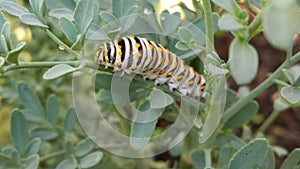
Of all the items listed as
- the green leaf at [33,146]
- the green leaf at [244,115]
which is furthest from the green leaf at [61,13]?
the green leaf at [244,115]

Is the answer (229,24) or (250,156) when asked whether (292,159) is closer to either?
(250,156)

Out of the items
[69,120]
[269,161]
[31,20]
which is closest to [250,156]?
[269,161]

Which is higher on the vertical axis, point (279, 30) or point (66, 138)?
point (279, 30)

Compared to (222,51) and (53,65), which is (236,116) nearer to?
(53,65)

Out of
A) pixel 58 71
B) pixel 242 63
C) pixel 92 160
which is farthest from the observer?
pixel 92 160

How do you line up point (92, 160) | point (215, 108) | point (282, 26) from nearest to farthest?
point (282, 26) < point (215, 108) < point (92, 160)

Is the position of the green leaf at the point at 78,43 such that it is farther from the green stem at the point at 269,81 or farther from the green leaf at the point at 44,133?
the green leaf at the point at 44,133

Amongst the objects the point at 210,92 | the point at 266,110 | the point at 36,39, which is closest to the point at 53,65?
the point at 210,92
